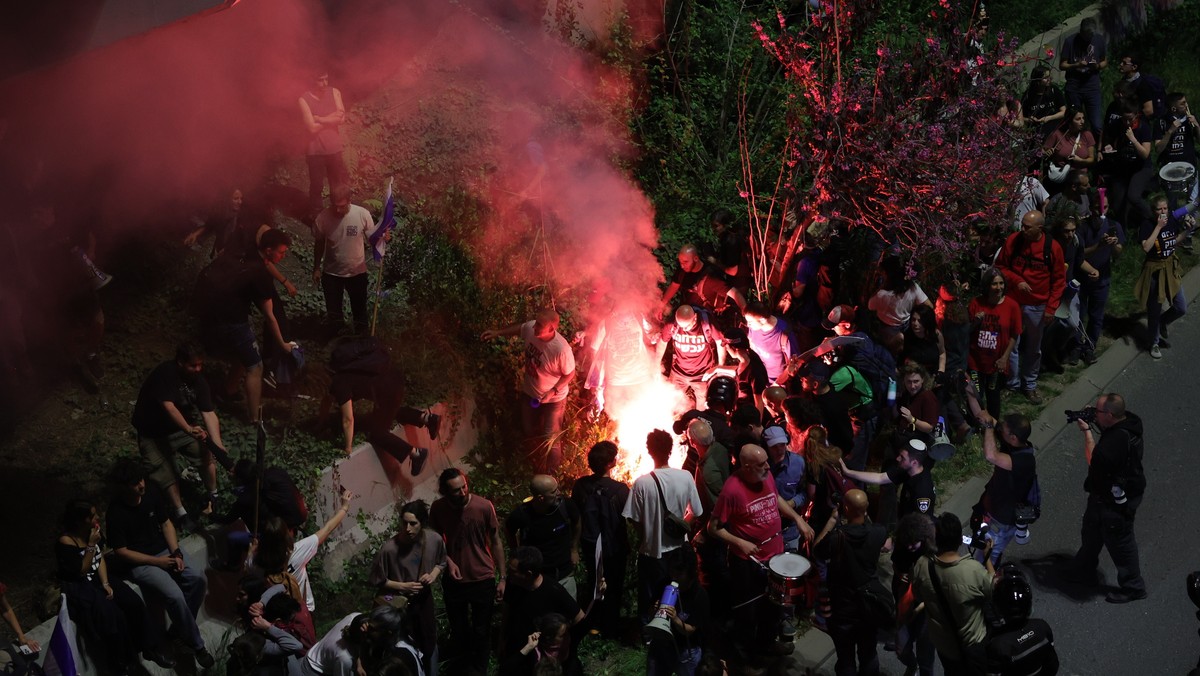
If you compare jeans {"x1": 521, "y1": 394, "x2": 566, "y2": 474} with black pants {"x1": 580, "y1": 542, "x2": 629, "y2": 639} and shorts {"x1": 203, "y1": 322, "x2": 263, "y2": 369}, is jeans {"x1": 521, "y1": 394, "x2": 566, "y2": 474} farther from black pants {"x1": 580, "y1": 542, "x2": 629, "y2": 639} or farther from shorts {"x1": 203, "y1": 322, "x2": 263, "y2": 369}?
shorts {"x1": 203, "y1": 322, "x2": 263, "y2": 369}

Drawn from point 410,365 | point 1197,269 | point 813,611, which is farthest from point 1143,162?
point 410,365

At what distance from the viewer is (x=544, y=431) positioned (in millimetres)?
10000

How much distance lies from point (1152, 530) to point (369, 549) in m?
6.26

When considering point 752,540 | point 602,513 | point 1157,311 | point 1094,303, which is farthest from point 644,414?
point 1157,311

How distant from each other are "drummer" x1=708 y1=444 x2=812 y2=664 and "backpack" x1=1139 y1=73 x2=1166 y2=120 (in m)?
8.83

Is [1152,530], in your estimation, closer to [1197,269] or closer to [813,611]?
[813,611]

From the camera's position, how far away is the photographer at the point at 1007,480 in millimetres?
8289

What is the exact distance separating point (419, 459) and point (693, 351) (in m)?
2.45

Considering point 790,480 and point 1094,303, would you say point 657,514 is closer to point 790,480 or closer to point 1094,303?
point 790,480

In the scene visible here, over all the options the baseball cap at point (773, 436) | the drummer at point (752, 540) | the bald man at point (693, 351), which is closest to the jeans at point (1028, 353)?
the bald man at point (693, 351)

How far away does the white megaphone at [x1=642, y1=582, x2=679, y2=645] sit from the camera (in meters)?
7.20

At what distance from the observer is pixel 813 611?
870cm

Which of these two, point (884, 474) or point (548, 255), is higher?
point (884, 474)

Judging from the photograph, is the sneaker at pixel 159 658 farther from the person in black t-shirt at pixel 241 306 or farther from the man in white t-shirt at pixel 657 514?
the man in white t-shirt at pixel 657 514
